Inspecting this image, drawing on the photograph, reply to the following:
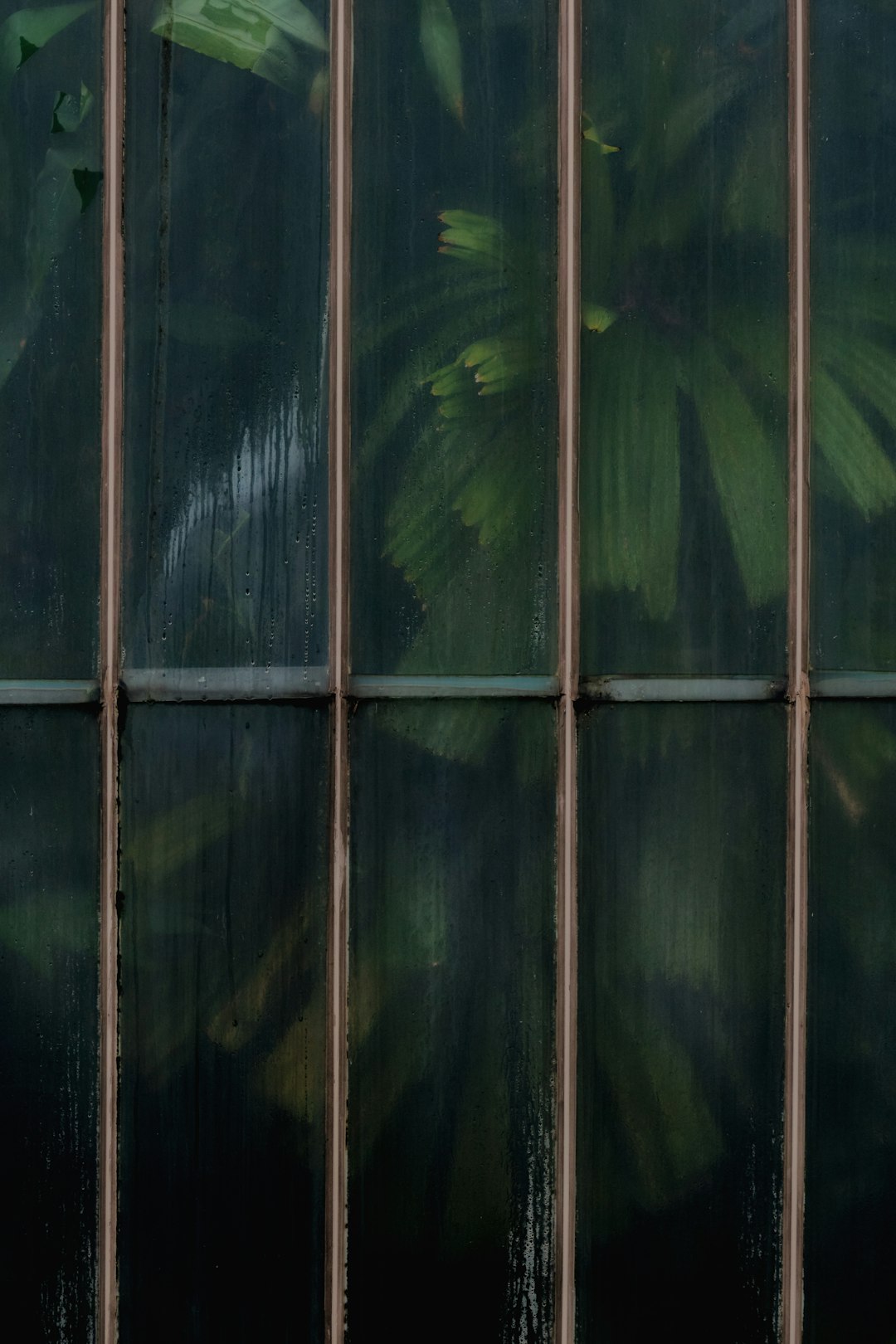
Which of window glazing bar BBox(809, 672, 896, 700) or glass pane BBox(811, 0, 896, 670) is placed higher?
glass pane BBox(811, 0, 896, 670)

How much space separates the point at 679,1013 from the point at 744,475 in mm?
1823

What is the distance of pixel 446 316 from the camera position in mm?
3705

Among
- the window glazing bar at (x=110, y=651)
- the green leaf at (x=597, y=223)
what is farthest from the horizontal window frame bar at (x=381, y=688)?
the green leaf at (x=597, y=223)

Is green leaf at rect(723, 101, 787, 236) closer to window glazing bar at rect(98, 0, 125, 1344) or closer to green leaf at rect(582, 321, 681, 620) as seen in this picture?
green leaf at rect(582, 321, 681, 620)

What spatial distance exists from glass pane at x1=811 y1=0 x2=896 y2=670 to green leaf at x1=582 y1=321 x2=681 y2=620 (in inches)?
19.7

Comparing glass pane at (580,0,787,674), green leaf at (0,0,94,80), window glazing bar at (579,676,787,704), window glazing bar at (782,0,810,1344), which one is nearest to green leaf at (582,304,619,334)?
glass pane at (580,0,787,674)

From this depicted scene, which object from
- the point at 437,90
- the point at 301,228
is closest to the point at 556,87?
the point at 437,90

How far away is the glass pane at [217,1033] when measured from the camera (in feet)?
12.1

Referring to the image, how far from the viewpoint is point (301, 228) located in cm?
369

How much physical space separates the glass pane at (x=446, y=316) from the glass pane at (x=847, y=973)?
1.30 meters

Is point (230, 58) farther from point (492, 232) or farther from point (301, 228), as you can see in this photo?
point (492, 232)

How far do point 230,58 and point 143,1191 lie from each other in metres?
3.75

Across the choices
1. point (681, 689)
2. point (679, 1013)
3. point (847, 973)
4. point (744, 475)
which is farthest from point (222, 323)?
point (847, 973)

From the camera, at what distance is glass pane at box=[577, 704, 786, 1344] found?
3.73 m
